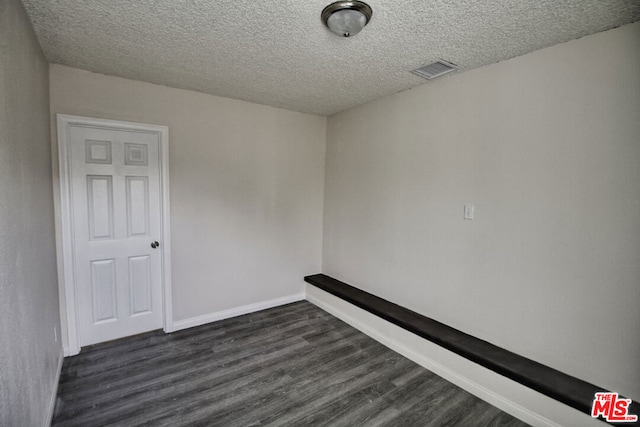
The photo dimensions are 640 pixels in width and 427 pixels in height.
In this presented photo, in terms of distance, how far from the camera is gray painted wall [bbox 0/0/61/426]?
122 centimetres

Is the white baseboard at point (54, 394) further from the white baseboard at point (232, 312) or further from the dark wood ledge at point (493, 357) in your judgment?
the dark wood ledge at point (493, 357)

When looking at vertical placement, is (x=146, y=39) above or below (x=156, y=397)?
above

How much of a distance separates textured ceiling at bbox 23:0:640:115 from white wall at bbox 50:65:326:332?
0.27 meters

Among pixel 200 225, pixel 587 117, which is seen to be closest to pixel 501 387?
pixel 587 117

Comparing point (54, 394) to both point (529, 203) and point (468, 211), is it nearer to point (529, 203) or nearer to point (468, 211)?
point (468, 211)

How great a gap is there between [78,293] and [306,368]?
83.6 inches

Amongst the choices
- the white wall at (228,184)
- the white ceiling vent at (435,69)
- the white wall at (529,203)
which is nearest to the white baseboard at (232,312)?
the white wall at (228,184)

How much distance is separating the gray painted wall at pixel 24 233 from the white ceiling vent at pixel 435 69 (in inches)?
97.2

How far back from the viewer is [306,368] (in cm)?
256

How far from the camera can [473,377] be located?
2293mm

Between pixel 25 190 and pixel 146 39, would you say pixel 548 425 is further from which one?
pixel 146 39

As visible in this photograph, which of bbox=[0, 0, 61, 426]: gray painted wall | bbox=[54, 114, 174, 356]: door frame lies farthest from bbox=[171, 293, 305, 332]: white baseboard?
bbox=[0, 0, 61, 426]: gray painted wall

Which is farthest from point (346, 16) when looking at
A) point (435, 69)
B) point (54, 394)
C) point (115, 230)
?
point (54, 394)

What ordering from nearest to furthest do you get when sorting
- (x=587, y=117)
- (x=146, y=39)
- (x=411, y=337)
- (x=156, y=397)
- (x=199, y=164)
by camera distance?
(x=587, y=117)
(x=146, y=39)
(x=156, y=397)
(x=411, y=337)
(x=199, y=164)
